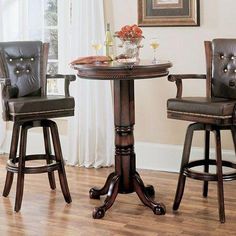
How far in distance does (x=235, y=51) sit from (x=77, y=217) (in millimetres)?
1602

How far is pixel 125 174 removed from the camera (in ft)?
12.3

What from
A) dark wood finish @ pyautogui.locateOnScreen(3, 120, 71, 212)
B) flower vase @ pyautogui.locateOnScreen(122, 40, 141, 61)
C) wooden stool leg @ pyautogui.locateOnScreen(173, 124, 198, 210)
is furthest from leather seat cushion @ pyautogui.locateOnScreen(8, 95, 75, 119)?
A: wooden stool leg @ pyautogui.locateOnScreen(173, 124, 198, 210)

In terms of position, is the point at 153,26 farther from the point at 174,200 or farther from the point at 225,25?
the point at 174,200

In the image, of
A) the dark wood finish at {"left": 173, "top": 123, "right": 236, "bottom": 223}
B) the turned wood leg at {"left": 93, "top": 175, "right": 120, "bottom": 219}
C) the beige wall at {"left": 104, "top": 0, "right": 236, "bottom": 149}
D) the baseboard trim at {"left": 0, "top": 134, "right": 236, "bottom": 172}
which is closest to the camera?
the dark wood finish at {"left": 173, "top": 123, "right": 236, "bottom": 223}

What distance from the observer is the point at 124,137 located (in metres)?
3.72

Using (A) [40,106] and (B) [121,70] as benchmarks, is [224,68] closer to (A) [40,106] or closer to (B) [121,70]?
(B) [121,70]

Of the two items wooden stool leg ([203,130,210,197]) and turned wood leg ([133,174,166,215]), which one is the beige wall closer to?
wooden stool leg ([203,130,210,197])

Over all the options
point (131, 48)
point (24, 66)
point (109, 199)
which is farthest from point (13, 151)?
point (131, 48)

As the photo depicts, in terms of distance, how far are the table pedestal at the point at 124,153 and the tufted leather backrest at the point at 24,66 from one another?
71 cm

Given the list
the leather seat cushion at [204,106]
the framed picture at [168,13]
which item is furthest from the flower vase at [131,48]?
the framed picture at [168,13]

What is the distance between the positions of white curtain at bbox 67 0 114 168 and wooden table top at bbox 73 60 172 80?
120 cm

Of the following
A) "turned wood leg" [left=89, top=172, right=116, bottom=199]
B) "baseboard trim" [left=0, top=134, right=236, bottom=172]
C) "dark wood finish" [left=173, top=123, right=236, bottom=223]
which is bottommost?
"turned wood leg" [left=89, top=172, right=116, bottom=199]

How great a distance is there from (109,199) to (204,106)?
92 cm

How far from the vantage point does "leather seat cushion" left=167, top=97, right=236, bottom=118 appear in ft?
10.8
